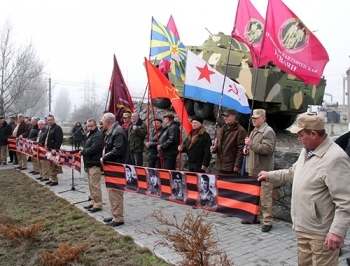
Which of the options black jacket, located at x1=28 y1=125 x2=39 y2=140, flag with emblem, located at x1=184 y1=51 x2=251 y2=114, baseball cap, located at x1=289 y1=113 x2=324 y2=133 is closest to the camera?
baseball cap, located at x1=289 y1=113 x2=324 y2=133

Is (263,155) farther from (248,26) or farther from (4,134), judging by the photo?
(4,134)

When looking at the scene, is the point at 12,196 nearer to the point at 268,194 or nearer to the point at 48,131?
the point at 48,131

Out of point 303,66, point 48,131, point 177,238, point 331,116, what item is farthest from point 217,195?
point 331,116

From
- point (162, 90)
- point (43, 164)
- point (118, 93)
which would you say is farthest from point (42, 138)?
point (162, 90)

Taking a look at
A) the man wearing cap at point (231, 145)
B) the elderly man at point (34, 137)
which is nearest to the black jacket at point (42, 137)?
the elderly man at point (34, 137)

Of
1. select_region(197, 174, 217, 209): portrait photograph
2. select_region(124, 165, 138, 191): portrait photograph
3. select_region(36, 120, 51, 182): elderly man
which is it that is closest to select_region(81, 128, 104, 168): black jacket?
select_region(124, 165, 138, 191): portrait photograph

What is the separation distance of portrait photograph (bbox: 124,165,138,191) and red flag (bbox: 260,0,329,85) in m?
2.84

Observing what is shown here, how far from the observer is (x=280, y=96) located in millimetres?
10070

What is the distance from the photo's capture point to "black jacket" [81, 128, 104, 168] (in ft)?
23.0

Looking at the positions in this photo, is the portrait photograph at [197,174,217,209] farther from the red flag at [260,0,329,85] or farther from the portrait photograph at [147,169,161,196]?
the red flag at [260,0,329,85]

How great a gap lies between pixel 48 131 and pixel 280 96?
620 cm

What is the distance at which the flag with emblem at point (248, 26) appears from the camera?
7.12 m

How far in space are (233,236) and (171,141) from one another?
2.84 m

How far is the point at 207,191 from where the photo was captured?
530cm
